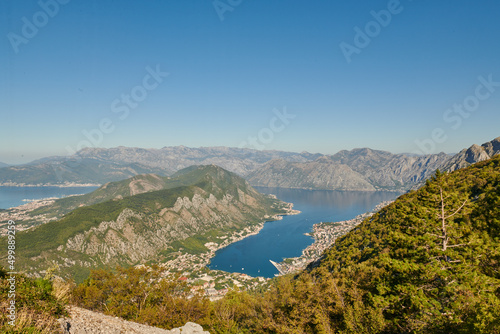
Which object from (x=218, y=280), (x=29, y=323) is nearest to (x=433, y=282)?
(x=29, y=323)

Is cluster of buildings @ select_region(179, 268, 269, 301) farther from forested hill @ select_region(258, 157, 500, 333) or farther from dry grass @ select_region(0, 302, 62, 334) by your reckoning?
dry grass @ select_region(0, 302, 62, 334)

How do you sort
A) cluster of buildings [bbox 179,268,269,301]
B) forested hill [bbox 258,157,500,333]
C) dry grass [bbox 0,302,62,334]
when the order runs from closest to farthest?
dry grass [bbox 0,302,62,334]
forested hill [bbox 258,157,500,333]
cluster of buildings [bbox 179,268,269,301]

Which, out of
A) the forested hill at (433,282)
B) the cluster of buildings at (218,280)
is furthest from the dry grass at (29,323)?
the cluster of buildings at (218,280)

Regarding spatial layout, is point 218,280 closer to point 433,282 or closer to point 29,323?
point 433,282

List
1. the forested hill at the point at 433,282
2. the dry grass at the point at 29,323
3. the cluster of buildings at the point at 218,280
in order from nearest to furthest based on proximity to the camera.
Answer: the dry grass at the point at 29,323 < the forested hill at the point at 433,282 < the cluster of buildings at the point at 218,280

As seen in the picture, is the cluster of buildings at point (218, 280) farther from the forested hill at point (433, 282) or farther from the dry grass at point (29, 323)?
the dry grass at point (29, 323)

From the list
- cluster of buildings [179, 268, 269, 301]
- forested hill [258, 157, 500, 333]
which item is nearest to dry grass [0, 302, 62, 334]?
forested hill [258, 157, 500, 333]

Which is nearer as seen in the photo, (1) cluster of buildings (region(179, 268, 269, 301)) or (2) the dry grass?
(2) the dry grass

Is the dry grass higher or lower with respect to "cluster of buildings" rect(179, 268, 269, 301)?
higher

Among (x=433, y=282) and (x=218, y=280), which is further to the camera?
A: (x=218, y=280)

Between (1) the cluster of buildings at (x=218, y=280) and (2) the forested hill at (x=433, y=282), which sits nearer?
(2) the forested hill at (x=433, y=282)

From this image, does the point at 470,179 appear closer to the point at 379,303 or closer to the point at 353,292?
the point at 353,292

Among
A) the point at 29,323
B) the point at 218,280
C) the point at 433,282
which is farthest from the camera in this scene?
the point at 218,280

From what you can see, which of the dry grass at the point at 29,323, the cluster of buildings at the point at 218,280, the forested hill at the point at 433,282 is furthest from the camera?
the cluster of buildings at the point at 218,280
